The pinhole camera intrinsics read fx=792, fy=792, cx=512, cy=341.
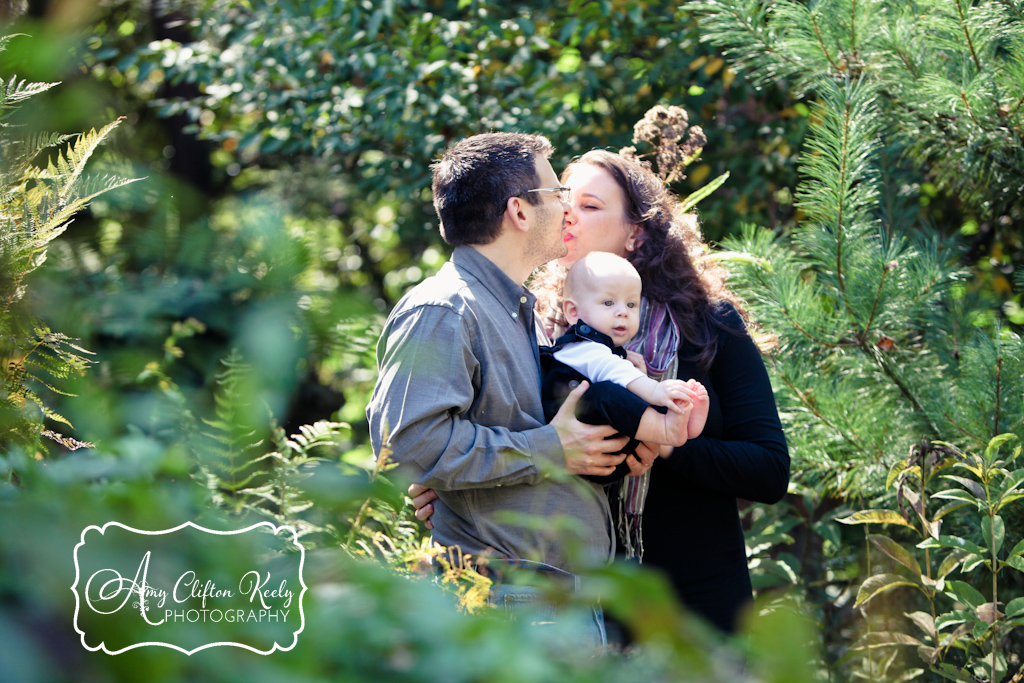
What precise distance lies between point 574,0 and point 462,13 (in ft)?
2.49

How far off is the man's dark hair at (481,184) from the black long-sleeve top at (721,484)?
597mm

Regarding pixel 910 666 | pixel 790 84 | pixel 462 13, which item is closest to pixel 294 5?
pixel 462 13

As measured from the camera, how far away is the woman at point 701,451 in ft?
6.25

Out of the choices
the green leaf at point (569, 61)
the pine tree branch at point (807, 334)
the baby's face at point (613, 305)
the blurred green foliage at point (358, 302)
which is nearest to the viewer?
the blurred green foliage at point (358, 302)

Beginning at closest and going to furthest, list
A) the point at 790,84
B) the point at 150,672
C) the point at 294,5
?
the point at 150,672, the point at 790,84, the point at 294,5

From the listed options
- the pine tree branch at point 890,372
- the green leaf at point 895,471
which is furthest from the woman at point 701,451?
the pine tree branch at point 890,372

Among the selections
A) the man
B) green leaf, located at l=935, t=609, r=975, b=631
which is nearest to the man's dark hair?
the man

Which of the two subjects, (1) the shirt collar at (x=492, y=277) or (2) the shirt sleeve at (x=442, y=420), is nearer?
(2) the shirt sleeve at (x=442, y=420)

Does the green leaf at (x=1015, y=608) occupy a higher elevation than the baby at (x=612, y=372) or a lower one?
lower

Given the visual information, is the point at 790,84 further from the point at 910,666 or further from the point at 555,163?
the point at 910,666

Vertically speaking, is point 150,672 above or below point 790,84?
above

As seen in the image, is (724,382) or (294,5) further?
(294,5)

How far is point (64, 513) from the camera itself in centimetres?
54

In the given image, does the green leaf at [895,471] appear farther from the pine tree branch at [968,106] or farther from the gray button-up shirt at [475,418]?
the pine tree branch at [968,106]
